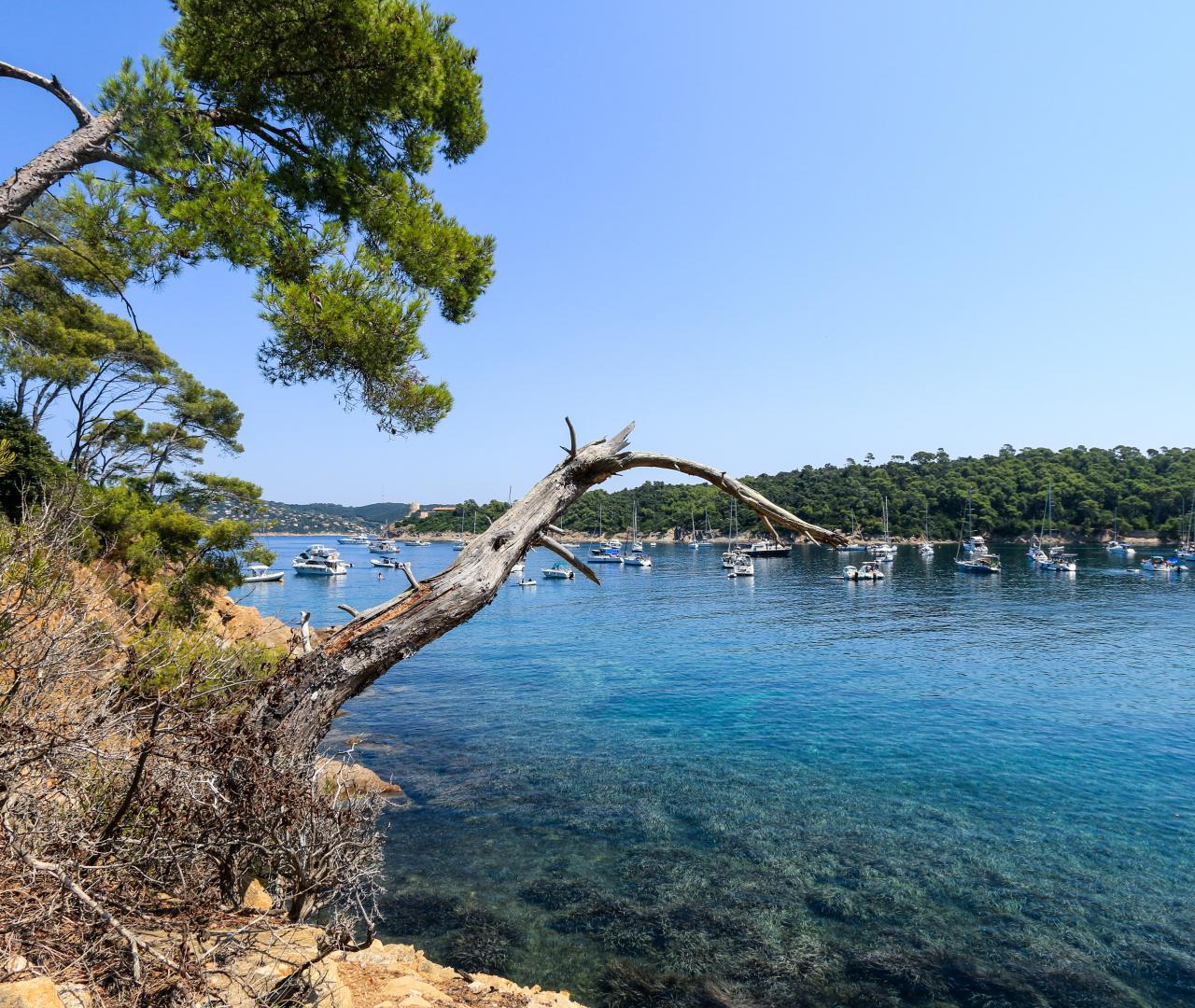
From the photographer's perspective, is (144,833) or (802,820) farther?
(802,820)

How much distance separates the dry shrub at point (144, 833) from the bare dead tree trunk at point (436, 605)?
23 cm

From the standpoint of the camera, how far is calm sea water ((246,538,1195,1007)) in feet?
27.7

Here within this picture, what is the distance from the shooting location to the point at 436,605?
13.9ft

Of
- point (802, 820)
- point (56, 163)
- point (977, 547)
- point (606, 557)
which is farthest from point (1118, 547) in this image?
point (56, 163)

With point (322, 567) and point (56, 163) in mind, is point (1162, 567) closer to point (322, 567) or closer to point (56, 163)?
point (56, 163)

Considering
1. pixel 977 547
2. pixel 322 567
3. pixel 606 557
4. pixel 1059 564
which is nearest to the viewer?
pixel 1059 564

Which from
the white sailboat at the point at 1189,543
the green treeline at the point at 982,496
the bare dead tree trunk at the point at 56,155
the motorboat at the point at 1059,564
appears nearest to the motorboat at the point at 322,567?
the green treeline at the point at 982,496

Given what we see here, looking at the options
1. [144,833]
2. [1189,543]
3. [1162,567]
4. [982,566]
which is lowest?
[982,566]

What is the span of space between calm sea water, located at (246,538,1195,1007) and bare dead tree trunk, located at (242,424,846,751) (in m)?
6.03

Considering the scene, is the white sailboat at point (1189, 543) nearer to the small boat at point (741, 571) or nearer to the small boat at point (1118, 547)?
the small boat at point (1118, 547)

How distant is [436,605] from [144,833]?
1925mm

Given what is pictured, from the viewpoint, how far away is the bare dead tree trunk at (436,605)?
3.88m

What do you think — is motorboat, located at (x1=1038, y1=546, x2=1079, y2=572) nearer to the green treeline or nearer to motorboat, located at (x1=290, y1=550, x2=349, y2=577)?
the green treeline

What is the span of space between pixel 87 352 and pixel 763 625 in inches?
1348
